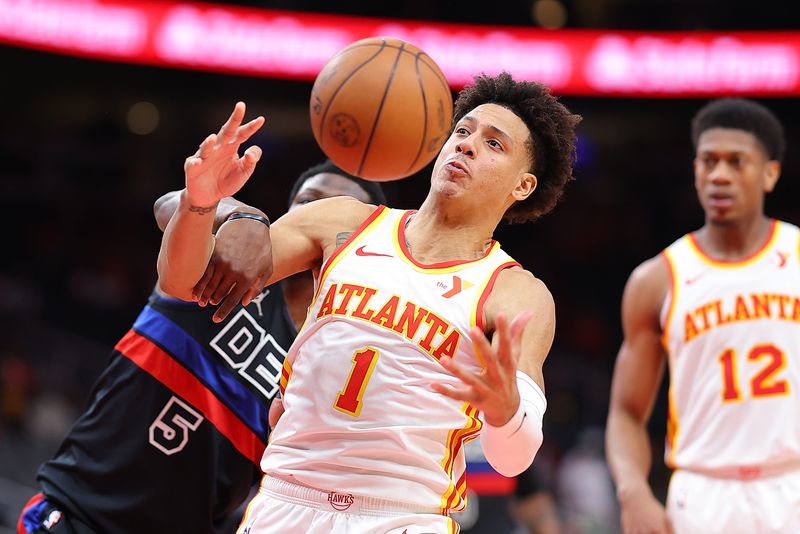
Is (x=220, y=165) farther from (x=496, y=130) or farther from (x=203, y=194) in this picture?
(x=496, y=130)

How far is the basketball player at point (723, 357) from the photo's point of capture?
14.9 feet

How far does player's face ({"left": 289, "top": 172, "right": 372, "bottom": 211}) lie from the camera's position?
4289 millimetres

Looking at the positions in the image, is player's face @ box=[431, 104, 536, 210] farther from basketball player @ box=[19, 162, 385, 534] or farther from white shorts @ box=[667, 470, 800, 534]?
white shorts @ box=[667, 470, 800, 534]

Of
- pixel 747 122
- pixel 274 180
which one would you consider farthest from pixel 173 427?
pixel 274 180

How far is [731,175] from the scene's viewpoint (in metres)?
4.89

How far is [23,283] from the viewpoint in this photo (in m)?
14.0

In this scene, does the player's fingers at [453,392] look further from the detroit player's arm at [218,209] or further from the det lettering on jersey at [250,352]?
the det lettering on jersey at [250,352]

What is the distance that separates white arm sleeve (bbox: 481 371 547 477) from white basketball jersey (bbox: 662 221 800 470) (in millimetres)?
2040

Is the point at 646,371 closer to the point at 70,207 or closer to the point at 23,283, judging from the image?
the point at 23,283

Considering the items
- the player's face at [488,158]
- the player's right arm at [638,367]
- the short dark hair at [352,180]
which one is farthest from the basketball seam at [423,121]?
the player's right arm at [638,367]

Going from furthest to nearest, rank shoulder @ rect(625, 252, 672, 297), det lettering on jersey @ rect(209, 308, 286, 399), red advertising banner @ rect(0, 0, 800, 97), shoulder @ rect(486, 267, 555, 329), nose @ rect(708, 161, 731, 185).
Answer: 1. red advertising banner @ rect(0, 0, 800, 97)
2. shoulder @ rect(625, 252, 672, 297)
3. nose @ rect(708, 161, 731, 185)
4. det lettering on jersey @ rect(209, 308, 286, 399)
5. shoulder @ rect(486, 267, 555, 329)

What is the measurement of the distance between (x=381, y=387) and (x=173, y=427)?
3.82ft

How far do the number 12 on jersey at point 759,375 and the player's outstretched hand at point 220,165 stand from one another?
2751mm

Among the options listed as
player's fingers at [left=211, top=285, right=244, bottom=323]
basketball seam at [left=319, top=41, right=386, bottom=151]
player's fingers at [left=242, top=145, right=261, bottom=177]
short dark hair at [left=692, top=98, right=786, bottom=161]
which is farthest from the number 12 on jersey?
player's fingers at [left=242, top=145, right=261, bottom=177]
